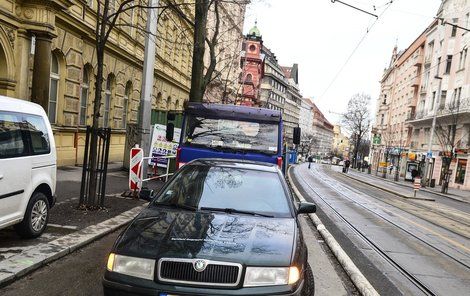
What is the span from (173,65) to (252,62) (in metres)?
66.0

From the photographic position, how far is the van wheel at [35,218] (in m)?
6.25

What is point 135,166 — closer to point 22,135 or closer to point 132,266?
point 22,135

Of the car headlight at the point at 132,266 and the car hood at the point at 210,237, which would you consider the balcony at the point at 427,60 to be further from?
the car headlight at the point at 132,266

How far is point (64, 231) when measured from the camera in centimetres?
702

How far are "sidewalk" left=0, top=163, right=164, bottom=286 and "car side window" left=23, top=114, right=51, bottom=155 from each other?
1306mm

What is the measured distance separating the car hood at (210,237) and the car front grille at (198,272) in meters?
0.06

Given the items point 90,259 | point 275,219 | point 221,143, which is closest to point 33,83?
point 221,143

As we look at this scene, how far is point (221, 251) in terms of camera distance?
11.8ft

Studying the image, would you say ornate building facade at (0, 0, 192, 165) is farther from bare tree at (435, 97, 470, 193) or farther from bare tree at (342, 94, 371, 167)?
bare tree at (342, 94, 371, 167)

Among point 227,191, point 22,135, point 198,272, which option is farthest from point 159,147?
point 198,272

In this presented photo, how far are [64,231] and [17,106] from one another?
7.04 ft

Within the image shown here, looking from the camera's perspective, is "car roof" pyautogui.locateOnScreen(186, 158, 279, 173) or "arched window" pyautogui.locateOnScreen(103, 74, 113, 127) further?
"arched window" pyautogui.locateOnScreen(103, 74, 113, 127)

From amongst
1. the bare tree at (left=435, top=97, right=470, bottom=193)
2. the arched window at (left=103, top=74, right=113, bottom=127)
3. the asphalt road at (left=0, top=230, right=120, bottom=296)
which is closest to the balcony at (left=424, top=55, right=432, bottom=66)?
the bare tree at (left=435, top=97, right=470, bottom=193)

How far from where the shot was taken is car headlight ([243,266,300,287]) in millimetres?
3432
